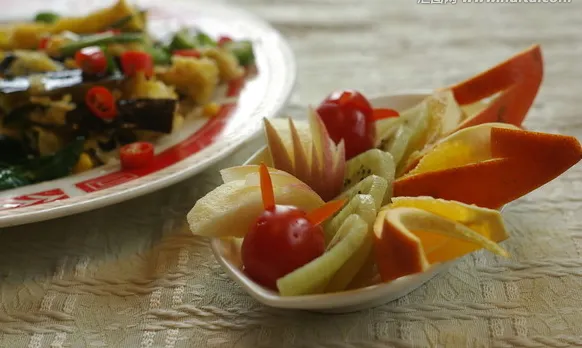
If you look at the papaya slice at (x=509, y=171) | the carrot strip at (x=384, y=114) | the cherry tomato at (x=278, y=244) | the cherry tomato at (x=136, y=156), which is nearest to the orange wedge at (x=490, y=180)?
the papaya slice at (x=509, y=171)

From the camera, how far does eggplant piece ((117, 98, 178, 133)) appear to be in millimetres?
1601

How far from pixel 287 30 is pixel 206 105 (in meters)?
0.85

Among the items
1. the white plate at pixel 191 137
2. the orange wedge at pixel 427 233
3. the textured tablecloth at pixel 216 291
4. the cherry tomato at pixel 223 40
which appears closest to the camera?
the orange wedge at pixel 427 233

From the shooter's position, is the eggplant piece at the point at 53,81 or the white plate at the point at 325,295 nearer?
the white plate at the point at 325,295

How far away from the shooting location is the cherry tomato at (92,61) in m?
1.68

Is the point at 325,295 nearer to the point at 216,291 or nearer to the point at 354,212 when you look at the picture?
the point at 354,212

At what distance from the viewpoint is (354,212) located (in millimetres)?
1112

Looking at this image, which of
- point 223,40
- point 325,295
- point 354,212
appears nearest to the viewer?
point 325,295

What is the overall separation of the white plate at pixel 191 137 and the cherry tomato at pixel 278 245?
0.36m

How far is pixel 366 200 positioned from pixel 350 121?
1.05 ft

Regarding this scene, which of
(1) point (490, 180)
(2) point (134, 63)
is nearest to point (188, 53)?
(2) point (134, 63)

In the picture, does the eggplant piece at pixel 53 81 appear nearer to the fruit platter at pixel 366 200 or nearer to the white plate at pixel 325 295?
the fruit platter at pixel 366 200

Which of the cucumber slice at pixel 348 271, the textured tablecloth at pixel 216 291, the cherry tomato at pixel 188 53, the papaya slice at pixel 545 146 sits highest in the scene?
the papaya slice at pixel 545 146

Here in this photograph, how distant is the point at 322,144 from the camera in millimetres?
1272
